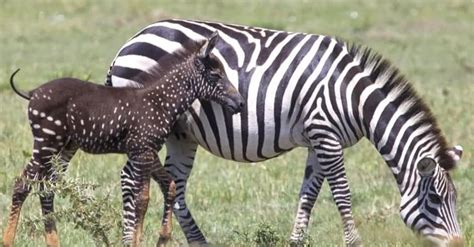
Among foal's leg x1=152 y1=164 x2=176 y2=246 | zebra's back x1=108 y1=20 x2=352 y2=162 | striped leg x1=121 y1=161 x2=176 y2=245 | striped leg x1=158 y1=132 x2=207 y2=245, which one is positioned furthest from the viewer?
striped leg x1=158 y1=132 x2=207 y2=245

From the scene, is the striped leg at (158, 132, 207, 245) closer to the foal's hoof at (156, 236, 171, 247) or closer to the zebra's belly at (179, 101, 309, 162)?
the zebra's belly at (179, 101, 309, 162)

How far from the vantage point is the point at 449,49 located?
21.7 meters

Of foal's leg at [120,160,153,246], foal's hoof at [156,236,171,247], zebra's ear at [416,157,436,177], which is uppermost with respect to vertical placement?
zebra's ear at [416,157,436,177]

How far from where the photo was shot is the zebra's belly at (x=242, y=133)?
841 cm

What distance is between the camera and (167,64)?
813 centimetres

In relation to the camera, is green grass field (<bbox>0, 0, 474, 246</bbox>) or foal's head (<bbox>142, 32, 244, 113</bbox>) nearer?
foal's head (<bbox>142, 32, 244, 113</bbox>)

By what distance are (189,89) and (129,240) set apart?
3.96 ft

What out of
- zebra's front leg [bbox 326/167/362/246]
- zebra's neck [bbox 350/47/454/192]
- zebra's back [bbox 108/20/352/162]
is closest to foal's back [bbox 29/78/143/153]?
zebra's back [bbox 108/20/352/162]

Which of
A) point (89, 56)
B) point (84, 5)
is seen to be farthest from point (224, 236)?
point (84, 5)

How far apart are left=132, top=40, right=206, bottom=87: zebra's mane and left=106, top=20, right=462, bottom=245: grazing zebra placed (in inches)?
4.4

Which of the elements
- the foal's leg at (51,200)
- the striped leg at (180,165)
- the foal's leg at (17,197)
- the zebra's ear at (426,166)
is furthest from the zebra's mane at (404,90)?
the foal's leg at (17,197)

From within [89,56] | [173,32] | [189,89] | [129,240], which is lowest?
[129,240]

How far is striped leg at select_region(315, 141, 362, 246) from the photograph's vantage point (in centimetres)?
817

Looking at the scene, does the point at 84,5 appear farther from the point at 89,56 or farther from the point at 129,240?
the point at 129,240
